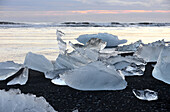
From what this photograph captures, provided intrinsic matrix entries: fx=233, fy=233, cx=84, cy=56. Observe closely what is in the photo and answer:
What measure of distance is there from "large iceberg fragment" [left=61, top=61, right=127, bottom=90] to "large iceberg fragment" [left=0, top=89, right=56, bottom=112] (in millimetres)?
613

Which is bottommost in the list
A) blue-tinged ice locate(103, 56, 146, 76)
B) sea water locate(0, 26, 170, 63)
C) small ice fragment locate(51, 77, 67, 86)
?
sea water locate(0, 26, 170, 63)

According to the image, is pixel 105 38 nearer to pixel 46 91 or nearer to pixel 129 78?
pixel 129 78

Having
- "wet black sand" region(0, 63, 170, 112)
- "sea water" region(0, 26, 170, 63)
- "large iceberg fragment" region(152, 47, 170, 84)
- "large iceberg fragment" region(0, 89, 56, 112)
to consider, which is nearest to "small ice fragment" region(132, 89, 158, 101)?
"wet black sand" region(0, 63, 170, 112)

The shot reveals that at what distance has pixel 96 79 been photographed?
5.41ft

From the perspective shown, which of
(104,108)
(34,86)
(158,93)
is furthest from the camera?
(34,86)

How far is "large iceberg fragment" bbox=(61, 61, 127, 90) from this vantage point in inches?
64.7

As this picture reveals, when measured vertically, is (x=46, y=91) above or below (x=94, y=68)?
below

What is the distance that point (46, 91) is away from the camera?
5.35ft

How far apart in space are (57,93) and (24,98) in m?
0.53

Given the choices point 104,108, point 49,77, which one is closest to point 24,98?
point 104,108

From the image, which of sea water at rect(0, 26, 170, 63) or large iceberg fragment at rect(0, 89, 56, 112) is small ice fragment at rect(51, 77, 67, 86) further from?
sea water at rect(0, 26, 170, 63)

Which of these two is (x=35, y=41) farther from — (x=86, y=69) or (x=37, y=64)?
(x=86, y=69)

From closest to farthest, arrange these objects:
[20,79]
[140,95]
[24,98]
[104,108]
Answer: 1. [24,98]
2. [104,108]
3. [140,95]
4. [20,79]

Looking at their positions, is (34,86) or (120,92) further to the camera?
(34,86)
